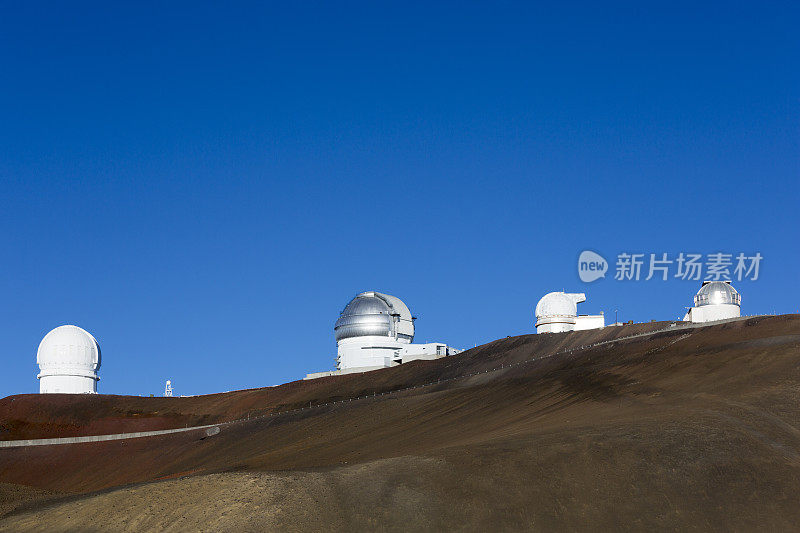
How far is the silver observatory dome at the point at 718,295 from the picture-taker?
69.9m

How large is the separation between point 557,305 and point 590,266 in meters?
17.2

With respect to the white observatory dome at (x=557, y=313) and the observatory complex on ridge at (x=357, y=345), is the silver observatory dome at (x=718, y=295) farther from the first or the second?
the white observatory dome at (x=557, y=313)

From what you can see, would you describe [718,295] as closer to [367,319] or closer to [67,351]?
[367,319]

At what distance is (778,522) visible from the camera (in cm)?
2370

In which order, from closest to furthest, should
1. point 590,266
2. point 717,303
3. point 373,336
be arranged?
point 590,266, point 717,303, point 373,336

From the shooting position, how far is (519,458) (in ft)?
87.3

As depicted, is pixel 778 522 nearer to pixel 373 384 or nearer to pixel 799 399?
pixel 799 399

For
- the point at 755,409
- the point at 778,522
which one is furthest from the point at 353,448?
the point at 778,522

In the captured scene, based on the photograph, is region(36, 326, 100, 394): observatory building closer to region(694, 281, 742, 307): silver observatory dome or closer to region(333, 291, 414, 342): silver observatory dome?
region(333, 291, 414, 342): silver observatory dome

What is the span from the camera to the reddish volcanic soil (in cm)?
2402

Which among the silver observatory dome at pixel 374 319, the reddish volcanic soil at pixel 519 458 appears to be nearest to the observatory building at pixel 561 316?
the silver observatory dome at pixel 374 319

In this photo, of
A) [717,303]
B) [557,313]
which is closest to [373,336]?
[557,313]

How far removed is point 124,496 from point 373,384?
118 ft

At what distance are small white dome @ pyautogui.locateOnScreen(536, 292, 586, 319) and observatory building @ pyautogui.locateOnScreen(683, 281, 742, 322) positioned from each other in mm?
9052
